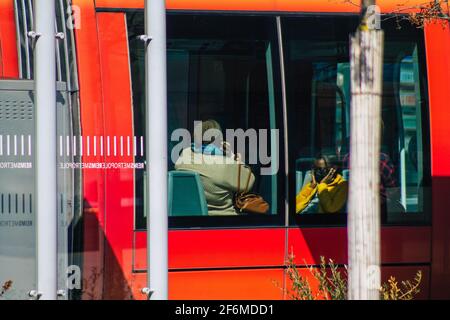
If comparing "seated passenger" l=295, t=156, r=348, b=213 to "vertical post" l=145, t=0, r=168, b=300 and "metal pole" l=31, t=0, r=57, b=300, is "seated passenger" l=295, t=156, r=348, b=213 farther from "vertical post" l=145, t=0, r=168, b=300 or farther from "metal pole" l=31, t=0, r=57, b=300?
"metal pole" l=31, t=0, r=57, b=300

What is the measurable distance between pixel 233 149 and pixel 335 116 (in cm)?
90

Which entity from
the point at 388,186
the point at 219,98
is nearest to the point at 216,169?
the point at 219,98

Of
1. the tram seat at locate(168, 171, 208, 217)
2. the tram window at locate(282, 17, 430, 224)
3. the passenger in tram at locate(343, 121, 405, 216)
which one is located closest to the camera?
the tram seat at locate(168, 171, 208, 217)

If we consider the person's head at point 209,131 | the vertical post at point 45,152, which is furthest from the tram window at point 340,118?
the vertical post at point 45,152

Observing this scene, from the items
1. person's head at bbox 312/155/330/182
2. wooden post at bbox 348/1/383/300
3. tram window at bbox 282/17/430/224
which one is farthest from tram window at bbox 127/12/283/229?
wooden post at bbox 348/1/383/300

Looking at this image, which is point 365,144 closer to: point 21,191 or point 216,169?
point 216,169

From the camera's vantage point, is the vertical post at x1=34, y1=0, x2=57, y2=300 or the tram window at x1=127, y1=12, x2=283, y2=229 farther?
the tram window at x1=127, y1=12, x2=283, y2=229

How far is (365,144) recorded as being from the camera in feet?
13.0

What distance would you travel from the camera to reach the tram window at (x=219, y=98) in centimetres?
654

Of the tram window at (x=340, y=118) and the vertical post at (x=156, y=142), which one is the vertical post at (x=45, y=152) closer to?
the vertical post at (x=156, y=142)

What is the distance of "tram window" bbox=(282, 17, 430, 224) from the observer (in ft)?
22.0

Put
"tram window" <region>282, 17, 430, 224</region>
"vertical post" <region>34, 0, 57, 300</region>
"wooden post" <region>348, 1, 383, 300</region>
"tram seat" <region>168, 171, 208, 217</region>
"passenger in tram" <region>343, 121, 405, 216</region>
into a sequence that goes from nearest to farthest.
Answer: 1. "wooden post" <region>348, 1, 383, 300</region>
2. "vertical post" <region>34, 0, 57, 300</region>
3. "tram seat" <region>168, 171, 208, 217</region>
4. "tram window" <region>282, 17, 430, 224</region>
5. "passenger in tram" <region>343, 121, 405, 216</region>

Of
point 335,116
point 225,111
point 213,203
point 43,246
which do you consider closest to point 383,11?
point 335,116

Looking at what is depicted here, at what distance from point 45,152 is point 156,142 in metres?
0.68
